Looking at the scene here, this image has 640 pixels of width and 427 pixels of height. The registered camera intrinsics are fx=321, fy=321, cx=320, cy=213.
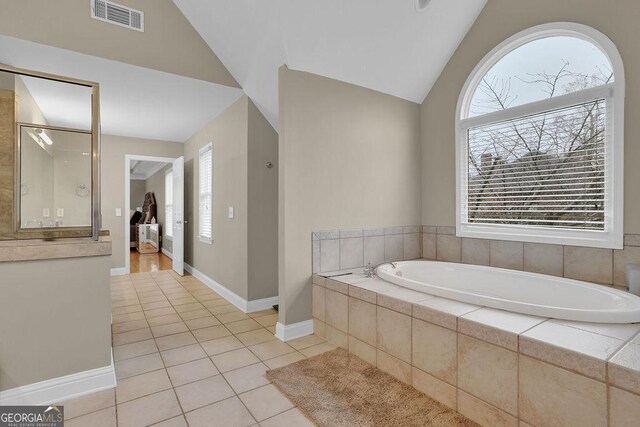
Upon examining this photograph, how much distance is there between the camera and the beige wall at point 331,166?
2.69m

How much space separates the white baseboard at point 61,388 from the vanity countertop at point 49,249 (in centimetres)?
71

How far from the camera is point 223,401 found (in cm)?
183

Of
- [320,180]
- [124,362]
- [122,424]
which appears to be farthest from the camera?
[320,180]

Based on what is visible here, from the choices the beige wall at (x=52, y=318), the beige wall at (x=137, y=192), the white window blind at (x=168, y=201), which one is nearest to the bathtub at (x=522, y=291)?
the beige wall at (x=52, y=318)

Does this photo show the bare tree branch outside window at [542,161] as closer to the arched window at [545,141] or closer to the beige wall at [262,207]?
the arched window at [545,141]

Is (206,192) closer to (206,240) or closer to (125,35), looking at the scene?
(206,240)

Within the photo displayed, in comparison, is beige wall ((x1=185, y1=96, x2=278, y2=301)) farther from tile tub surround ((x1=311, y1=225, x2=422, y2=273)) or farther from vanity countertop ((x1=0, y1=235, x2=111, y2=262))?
vanity countertop ((x1=0, y1=235, x2=111, y2=262))

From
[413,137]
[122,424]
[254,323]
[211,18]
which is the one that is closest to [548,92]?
[413,137]

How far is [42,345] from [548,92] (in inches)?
155

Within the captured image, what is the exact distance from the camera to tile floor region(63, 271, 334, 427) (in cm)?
171

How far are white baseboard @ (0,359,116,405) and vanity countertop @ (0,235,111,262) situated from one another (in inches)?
27.9

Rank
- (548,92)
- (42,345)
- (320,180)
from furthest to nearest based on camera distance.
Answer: (320,180) < (548,92) < (42,345)

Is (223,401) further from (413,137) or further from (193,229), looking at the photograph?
(193,229)

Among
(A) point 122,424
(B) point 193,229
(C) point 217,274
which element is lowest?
(A) point 122,424
